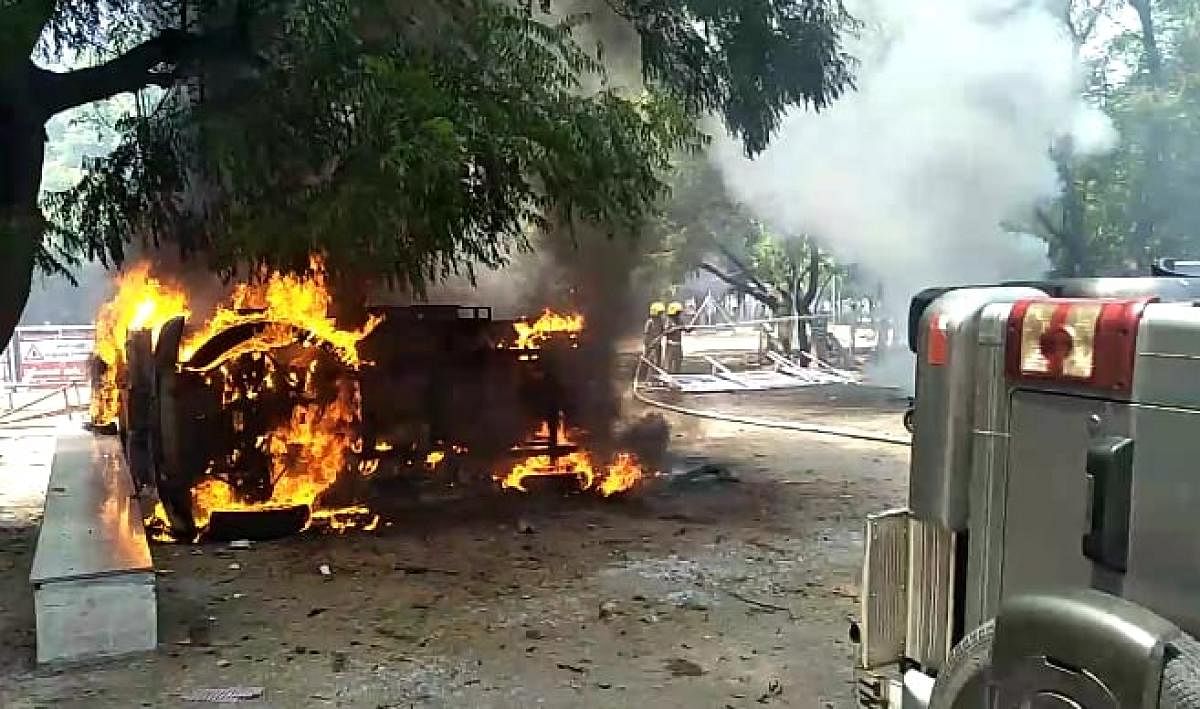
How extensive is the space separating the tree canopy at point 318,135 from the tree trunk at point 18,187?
14mm

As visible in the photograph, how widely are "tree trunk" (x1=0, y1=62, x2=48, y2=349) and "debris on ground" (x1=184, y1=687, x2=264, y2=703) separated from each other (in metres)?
3.48

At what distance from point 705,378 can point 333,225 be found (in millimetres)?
16129

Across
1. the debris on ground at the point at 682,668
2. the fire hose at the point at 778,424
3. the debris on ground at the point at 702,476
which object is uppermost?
the fire hose at the point at 778,424

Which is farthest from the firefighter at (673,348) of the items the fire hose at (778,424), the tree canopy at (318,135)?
the tree canopy at (318,135)

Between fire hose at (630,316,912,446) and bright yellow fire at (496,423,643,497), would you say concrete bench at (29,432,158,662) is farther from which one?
fire hose at (630,316,912,446)

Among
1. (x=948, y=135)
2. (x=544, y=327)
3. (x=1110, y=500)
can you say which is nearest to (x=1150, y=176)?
(x=948, y=135)

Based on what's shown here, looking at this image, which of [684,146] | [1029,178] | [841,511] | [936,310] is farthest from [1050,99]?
[936,310]

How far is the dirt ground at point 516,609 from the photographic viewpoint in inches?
195

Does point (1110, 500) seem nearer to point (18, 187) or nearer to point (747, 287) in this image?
point (18, 187)

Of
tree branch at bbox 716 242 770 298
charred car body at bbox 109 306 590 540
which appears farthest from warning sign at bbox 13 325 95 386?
tree branch at bbox 716 242 770 298

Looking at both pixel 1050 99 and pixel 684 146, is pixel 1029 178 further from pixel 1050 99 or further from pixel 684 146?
pixel 684 146

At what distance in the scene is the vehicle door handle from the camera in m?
2.14

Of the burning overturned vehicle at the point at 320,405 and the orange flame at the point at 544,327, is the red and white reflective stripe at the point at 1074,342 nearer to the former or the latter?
the burning overturned vehicle at the point at 320,405

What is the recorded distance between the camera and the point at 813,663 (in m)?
5.30
